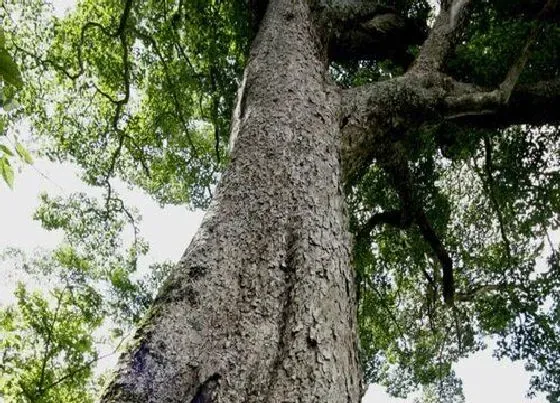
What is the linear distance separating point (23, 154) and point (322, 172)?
1.80 meters

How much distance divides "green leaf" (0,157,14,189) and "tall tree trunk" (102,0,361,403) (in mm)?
736

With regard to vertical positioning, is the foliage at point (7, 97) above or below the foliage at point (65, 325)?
below

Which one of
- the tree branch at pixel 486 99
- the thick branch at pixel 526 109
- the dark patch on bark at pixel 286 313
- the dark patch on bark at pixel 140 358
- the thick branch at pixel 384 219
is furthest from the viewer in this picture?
the thick branch at pixel 384 219

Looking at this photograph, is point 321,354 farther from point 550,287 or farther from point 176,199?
point 176,199

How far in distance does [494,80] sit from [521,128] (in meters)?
2.00

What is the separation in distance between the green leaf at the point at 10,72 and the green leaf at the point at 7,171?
0.22m

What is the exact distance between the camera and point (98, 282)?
12.1 m

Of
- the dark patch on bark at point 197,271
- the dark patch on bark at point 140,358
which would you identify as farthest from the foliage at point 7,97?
the dark patch on bark at point 197,271

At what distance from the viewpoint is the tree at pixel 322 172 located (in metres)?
1.90

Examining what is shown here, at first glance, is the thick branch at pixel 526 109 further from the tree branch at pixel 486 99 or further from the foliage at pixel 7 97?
the foliage at pixel 7 97

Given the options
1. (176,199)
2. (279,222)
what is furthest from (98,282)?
(279,222)

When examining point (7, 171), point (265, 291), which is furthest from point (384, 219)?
point (7, 171)

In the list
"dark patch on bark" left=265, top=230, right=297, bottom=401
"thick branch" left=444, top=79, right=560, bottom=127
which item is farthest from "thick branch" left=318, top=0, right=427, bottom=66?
"dark patch on bark" left=265, top=230, right=297, bottom=401

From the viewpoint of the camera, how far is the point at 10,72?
103cm
